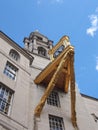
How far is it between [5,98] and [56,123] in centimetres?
475

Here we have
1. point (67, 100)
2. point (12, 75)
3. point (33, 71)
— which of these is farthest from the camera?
point (33, 71)

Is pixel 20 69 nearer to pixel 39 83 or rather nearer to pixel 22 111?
pixel 39 83

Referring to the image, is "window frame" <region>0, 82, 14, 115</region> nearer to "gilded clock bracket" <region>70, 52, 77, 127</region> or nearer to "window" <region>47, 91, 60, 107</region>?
"window" <region>47, 91, 60, 107</region>

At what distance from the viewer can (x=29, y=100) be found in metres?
17.7

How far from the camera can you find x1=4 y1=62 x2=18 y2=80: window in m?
17.9

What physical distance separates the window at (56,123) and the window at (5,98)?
383 centimetres

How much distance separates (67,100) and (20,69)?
516cm

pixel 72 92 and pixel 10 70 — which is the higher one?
pixel 10 70

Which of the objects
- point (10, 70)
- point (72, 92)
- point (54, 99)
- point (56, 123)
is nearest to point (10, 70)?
point (10, 70)

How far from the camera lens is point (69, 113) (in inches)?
751

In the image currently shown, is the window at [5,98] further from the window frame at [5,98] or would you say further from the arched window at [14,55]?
the arched window at [14,55]

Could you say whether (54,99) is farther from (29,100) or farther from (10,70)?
(10,70)

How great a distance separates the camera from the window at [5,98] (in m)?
14.5

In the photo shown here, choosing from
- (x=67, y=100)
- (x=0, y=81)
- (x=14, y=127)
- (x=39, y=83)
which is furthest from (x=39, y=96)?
(x=14, y=127)
